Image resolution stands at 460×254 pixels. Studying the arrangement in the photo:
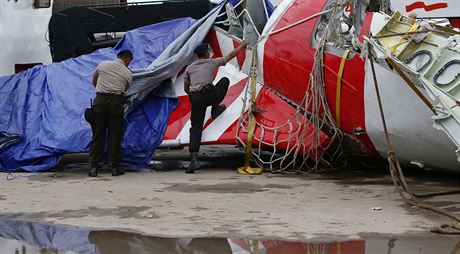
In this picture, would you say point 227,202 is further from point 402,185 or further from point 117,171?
point 117,171

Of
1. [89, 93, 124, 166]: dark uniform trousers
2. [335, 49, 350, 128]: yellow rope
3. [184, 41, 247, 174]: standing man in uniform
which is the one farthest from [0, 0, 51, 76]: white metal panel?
[335, 49, 350, 128]: yellow rope

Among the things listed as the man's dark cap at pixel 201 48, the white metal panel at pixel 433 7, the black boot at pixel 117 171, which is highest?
the white metal panel at pixel 433 7

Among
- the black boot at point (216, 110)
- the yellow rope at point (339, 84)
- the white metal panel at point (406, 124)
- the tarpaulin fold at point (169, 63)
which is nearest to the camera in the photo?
the white metal panel at point (406, 124)

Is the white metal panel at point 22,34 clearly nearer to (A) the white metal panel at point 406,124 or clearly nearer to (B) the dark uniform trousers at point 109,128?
(B) the dark uniform trousers at point 109,128

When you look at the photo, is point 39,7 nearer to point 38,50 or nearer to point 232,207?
point 38,50

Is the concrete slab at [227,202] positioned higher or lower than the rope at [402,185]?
lower

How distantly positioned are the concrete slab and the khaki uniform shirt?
1.09m

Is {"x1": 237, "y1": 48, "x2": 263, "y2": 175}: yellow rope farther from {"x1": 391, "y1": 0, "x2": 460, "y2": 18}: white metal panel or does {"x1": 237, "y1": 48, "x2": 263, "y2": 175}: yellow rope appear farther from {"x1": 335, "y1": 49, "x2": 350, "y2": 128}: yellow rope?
{"x1": 391, "y1": 0, "x2": 460, "y2": 18}: white metal panel

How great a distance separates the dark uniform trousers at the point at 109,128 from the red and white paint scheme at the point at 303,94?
73cm

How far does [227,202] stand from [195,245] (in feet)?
5.79

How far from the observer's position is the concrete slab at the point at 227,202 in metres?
7.16

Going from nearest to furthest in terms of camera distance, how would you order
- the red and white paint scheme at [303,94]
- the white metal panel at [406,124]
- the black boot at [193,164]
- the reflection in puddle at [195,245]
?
the reflection in puddle at [195,245], the white metal panel at [406,124], the red and white paint scheme at [303,94], the black boot at [193,164]

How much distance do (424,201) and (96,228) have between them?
10.5 feet

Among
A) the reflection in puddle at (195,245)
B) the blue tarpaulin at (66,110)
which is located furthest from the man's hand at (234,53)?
the reflection in puddle at (195,245)
